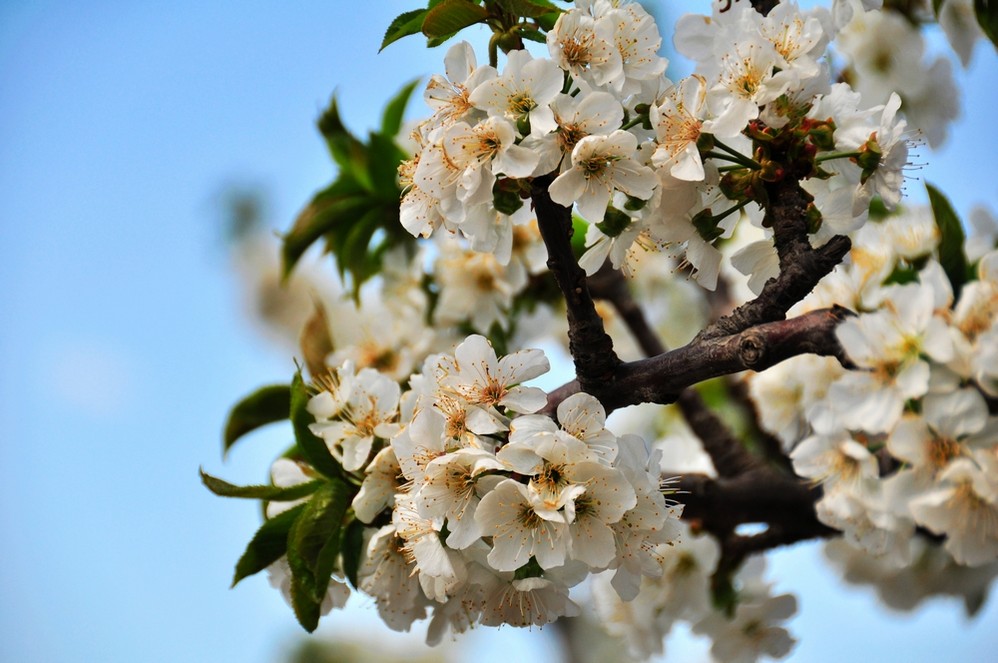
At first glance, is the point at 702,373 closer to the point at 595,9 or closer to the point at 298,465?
the point at 595,9

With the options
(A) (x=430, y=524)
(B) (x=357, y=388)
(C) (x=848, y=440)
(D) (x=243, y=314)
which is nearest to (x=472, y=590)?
(A) (x=430, y=524)

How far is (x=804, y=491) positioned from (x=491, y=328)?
0.74 meters

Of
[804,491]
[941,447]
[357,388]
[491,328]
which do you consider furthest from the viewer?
[491,328]

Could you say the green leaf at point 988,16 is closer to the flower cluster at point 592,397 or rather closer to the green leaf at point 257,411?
the flower cluster at point 592,397

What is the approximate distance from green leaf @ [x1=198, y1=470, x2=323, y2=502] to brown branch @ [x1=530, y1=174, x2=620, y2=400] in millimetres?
454

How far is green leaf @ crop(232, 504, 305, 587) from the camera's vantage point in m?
1.36

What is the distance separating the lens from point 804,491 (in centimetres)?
183

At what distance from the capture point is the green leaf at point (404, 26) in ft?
4.07

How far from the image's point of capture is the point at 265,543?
1.38 metres

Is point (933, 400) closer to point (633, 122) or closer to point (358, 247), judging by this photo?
point (633, 122)

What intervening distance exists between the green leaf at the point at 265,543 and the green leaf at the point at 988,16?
1336 mm

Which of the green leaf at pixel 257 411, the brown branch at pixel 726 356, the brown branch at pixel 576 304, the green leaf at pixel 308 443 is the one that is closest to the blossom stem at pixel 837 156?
the brown branch at pixel 726 356

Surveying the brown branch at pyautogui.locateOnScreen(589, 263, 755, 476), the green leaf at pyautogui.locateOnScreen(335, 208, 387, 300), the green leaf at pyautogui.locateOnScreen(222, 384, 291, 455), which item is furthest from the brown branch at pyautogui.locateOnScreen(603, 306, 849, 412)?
the green leaf at pyautogui.locateOnScreen(335, 208, 387, 300)

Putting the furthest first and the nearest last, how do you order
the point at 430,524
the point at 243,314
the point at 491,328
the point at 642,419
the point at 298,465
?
the point at 243,314, the point at 642,419, the point at 491,328, the point at 298,465, the point at 430,524
